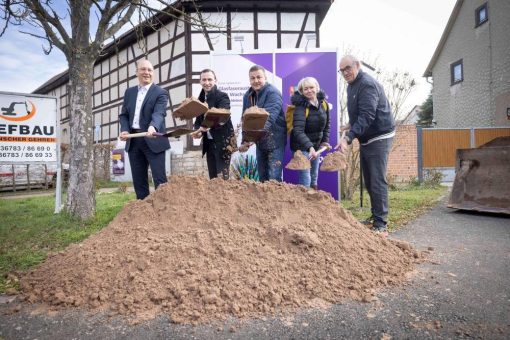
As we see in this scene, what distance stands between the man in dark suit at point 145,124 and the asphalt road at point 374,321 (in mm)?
1947

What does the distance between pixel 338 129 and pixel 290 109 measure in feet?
5.60

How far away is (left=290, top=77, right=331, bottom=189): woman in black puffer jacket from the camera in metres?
4.23

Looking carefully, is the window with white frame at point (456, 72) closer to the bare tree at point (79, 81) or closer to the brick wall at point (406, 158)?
the brick wall at point (406, 158)

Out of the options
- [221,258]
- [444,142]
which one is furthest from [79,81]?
[444,142]

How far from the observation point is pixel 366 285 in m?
2.39

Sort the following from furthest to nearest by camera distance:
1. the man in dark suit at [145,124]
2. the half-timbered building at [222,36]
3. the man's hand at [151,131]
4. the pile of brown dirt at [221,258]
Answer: the half-timbered building at [222,36]
the man in dark suit at [145,124]
the man's hand at [151,131]
the pile of brown dirt at [221,258]

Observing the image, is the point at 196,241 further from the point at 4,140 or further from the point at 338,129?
the point at 4,140

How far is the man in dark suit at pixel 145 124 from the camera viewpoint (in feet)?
12.8

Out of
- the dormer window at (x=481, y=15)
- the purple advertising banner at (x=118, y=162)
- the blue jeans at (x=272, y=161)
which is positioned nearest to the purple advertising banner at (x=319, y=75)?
the blue jeans at (x=272, y=161)

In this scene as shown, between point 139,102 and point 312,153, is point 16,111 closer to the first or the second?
point 139,102

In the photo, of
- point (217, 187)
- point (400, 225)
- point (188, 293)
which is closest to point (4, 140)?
point (217, 187)

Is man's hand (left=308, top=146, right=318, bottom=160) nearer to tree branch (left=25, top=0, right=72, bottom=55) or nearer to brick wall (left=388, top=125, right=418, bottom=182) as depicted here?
tree branch (left=25, top=0, right=72, bottom=55)

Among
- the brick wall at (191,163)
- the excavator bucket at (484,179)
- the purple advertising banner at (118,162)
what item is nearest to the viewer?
the excavator bucket at (484,179)

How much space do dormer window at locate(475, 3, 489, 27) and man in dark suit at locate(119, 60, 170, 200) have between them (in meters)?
16.9
